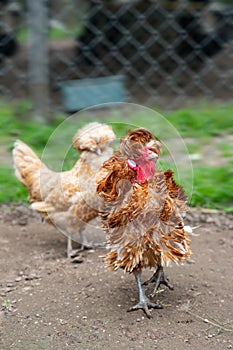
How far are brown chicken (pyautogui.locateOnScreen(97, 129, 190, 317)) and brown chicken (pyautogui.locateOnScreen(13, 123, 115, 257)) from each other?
0.63 meters

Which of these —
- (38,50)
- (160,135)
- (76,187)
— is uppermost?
(38,50)

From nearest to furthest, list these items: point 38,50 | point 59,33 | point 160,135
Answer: point 160,135, point 38,50, point 59,33

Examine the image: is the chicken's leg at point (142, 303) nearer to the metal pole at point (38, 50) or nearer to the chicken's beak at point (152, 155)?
the chicken's beak at point (152, 155)

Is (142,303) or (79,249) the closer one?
(142,303)

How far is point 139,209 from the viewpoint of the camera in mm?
2607

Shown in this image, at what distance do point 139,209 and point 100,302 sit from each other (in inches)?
19.4

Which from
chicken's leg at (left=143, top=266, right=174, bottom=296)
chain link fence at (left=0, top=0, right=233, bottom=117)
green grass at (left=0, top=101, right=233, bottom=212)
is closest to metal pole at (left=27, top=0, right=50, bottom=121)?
green grass at (left=0, top=101, right=233, bottom=212)

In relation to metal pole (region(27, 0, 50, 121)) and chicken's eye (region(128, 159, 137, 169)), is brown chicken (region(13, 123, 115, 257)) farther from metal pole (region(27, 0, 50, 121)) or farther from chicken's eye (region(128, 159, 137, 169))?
metal pole (region(27, 0, 50, 121))

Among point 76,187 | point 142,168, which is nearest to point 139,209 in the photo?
point 142,168

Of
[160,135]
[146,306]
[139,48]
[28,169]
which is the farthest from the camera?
[139,48]

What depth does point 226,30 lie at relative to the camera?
720 centimetres

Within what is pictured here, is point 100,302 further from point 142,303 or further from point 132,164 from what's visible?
point 132,164

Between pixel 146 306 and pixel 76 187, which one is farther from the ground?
pixel 76 187

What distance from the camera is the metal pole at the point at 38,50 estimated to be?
517 centimetres
